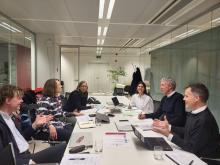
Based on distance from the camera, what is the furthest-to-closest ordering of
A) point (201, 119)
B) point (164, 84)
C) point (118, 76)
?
point (118, 76) < point (164, 84) < point (201, 119)

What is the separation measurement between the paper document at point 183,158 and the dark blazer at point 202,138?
12 centimetres

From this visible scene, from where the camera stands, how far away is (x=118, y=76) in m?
13.7

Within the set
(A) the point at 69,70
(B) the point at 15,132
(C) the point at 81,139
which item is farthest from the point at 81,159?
(A) the point at 69,70

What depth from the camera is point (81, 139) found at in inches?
92.7

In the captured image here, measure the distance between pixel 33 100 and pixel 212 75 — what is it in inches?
149

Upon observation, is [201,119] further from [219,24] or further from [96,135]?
[219,24]

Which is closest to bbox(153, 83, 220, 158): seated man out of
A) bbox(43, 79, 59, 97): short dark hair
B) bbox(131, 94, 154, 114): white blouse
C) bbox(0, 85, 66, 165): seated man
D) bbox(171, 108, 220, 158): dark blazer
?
bbox(171, 108, 220, 158): dark blazer

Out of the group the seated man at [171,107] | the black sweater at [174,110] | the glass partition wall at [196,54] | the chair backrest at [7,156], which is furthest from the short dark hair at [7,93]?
the glass partition wall at [196,54]

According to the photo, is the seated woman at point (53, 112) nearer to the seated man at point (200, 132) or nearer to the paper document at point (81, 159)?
the paper document at point (81, 159)

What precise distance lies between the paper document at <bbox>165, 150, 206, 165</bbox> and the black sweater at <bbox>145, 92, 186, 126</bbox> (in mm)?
1527

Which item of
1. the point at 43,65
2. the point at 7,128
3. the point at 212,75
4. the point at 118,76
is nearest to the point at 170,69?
the point at 212,75

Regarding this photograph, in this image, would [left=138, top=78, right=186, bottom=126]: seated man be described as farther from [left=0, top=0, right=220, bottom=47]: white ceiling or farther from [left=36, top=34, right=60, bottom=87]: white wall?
[left=36, top=34, right=60, bottom=87]: white wall

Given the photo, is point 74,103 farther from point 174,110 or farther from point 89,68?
point 89,68

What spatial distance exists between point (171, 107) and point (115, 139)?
5.21ft
